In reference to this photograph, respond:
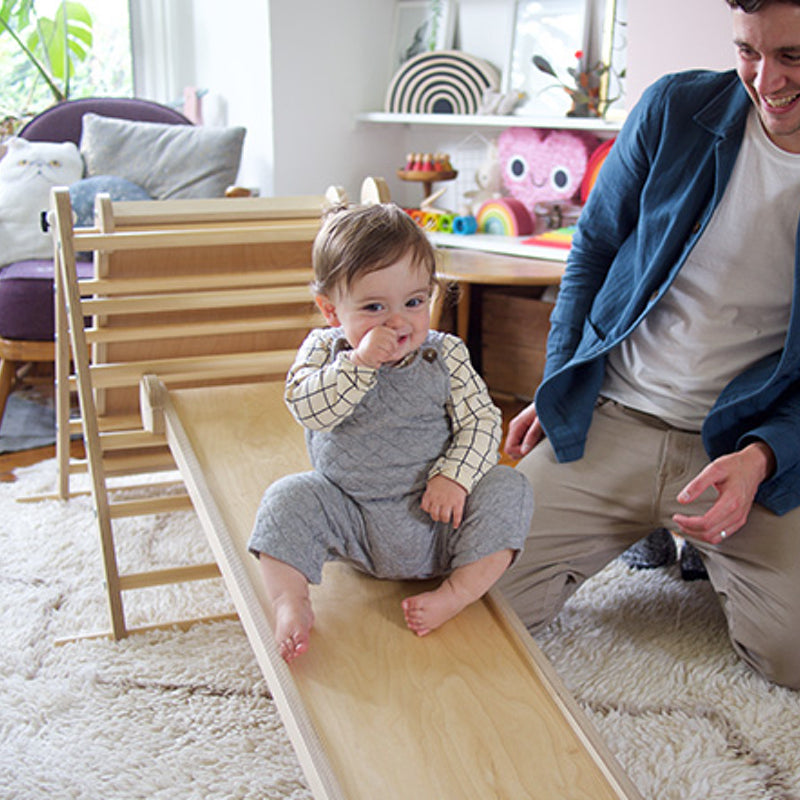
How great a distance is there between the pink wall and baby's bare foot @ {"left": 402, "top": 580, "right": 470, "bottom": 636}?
1.58 metres

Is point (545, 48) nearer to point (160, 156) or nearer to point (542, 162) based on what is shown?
point (542, 162)

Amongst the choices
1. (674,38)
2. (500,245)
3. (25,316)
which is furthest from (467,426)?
(500,245)

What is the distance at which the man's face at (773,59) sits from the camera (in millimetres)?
1316

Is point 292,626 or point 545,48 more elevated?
point 545,48

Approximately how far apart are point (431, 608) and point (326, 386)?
0.32 meters

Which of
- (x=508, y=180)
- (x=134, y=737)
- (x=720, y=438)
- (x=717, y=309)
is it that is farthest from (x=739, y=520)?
(x=508, y=180)


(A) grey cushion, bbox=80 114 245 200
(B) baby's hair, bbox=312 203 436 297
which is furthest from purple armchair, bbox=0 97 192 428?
(B) baby's hair, bbox=312 203 436 297

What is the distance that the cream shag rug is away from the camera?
4.69 feet

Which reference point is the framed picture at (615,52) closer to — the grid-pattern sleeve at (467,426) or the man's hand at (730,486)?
the man's hand at (730,486)

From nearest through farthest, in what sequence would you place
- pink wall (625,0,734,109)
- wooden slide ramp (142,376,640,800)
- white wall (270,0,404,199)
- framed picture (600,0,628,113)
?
wooden slide ramp (142,376,640,800) < pink wall (625,0,734,109) < framed picture (600,0,628,113) < white wall (270,0,404,199)

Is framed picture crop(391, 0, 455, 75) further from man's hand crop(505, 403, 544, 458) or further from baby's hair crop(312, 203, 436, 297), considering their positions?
baby's hair crop(312, 203, 436, 297)

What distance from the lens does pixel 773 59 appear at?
1.35 meters

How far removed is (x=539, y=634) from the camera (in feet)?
5.87

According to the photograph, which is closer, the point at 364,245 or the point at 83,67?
the point at 364,245
